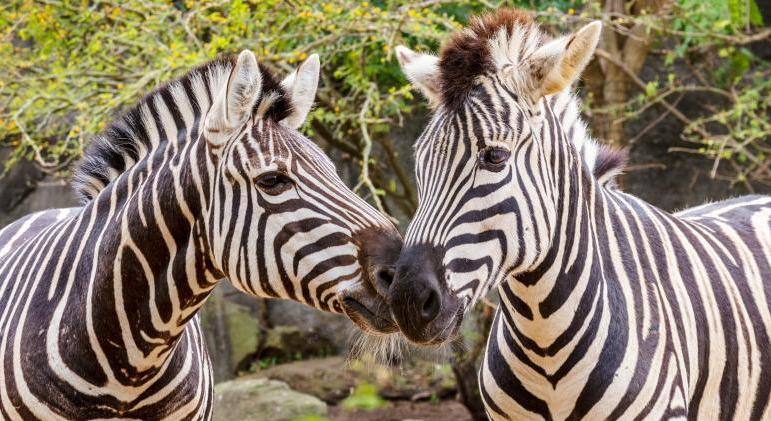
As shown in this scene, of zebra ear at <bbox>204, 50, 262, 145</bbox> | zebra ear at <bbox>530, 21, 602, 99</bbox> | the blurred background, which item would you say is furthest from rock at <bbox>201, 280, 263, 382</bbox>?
zebra ear at <bbox>530, 21, 602, 99</bbox>

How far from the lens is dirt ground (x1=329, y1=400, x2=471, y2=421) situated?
10172 millimetres

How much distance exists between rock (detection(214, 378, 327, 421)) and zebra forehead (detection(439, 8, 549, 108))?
20.1ft

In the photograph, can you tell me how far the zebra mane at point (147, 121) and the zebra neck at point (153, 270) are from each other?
27cm

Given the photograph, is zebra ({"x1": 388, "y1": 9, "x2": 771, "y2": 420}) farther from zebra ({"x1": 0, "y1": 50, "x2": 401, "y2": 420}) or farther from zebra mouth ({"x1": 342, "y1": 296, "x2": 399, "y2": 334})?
zebra ({"x1": 0, "y1": 50, "x2": 401, "y2": 420})

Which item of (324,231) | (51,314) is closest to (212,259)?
(324,231)

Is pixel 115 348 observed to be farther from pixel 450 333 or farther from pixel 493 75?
pixel 493 75

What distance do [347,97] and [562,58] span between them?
15.6 feet

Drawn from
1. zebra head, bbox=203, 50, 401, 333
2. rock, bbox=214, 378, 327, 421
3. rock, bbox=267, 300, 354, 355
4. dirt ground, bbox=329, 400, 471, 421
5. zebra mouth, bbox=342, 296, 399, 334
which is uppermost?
zebra head, bbox=203, 50, 401, 333

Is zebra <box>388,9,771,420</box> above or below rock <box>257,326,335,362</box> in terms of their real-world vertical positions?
above

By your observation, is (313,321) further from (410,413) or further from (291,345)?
(410,413)

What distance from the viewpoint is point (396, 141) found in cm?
1148

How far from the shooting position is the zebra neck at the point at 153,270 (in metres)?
3.69

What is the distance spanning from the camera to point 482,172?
337cm

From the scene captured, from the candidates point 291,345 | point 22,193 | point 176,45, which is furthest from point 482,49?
point 22,193
